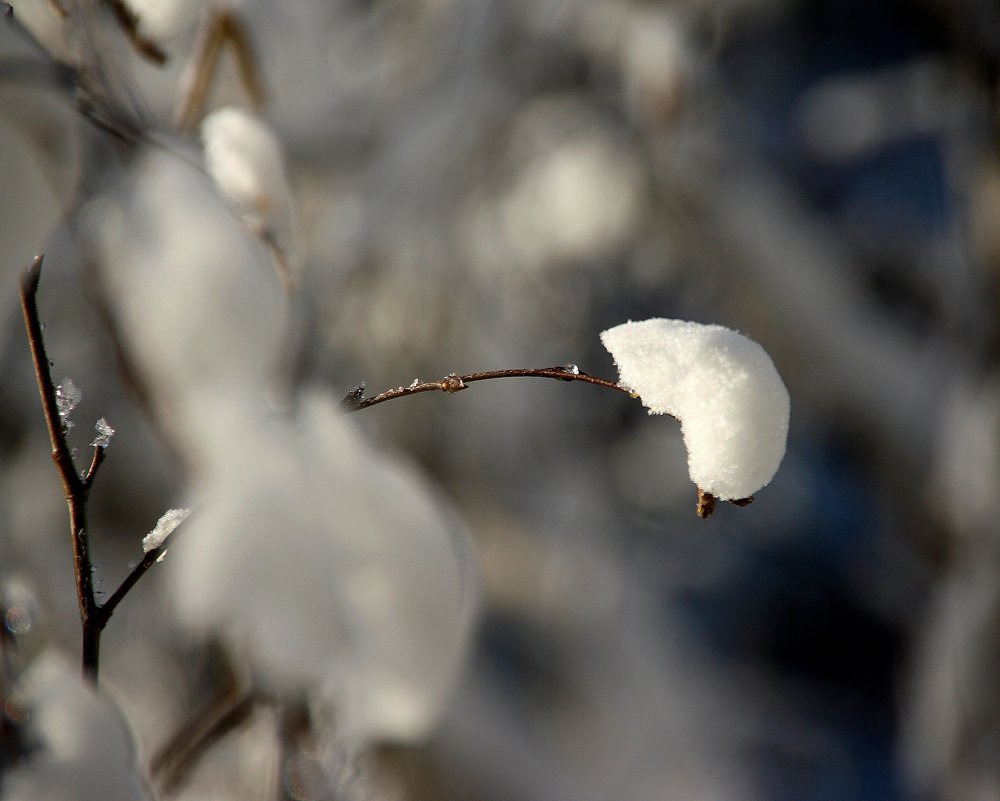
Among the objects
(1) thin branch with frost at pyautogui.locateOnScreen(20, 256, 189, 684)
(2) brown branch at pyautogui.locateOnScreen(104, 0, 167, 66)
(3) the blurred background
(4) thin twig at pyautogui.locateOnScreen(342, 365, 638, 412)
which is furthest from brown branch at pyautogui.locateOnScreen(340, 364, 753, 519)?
(3) the blurred background

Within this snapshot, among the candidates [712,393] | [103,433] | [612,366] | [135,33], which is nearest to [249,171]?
[135,33]

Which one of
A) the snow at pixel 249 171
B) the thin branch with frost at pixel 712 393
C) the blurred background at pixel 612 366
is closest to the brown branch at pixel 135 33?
the snow at pixel 249 171

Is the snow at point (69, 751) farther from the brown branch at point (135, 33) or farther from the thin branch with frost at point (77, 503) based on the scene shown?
the brown branch at point (135, 33)

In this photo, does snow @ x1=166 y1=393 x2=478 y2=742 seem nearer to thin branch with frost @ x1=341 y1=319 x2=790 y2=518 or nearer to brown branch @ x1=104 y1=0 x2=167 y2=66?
thin branch with frost @ x1=341 y1=319 x2=790 y2=518

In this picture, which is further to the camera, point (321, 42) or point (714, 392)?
point (321, 42)

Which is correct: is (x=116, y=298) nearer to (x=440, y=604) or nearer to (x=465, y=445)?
(x=440, y=604)

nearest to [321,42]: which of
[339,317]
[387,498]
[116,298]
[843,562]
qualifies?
[339,317]

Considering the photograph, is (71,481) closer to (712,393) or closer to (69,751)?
(69,751)
